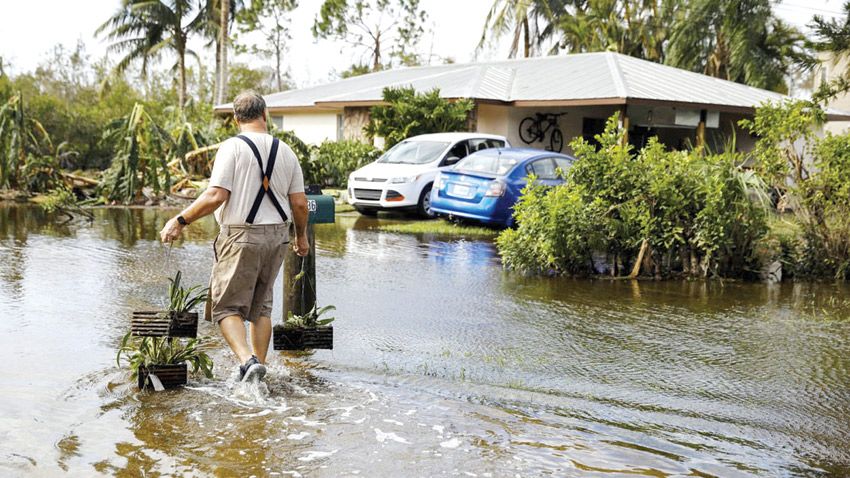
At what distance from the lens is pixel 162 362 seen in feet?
19.0

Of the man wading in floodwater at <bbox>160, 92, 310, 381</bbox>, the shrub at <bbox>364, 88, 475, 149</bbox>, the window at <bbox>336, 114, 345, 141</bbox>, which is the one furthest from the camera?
the window at <bbox>336, 114, 345, 141</bbox>

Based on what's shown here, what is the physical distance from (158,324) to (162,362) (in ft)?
1.22

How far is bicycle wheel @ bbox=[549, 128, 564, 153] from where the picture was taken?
83.9ft

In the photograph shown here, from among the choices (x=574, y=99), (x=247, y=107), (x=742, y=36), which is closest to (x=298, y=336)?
(x=247, y=107)

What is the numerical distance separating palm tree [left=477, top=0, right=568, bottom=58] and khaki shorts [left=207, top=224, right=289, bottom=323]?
119 ft

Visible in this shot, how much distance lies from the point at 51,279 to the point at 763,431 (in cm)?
764

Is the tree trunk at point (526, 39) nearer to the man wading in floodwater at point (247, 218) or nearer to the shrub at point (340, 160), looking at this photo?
the shrub at point (340, 160)

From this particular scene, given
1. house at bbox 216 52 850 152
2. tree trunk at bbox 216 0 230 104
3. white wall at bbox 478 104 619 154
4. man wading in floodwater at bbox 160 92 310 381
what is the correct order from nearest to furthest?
man wading in floodwater at bbox 160 92 310 381, house at bbox 216 52 850 152, white wall at bbox 478 104 619 154, tree trunk at bbox 216 0 230 104

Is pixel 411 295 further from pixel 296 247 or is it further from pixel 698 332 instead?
pixel 296 247

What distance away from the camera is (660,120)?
24531 mm

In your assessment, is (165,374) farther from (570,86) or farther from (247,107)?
(570,86)

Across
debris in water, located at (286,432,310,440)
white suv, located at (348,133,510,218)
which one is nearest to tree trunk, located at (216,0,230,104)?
white suv, located at (348,133,510,218)

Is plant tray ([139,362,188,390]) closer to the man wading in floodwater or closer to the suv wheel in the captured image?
the man wading in floodwater

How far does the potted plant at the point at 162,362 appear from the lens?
18.7 feet
